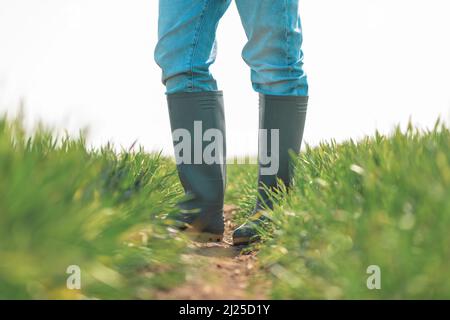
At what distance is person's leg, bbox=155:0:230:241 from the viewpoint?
250cm

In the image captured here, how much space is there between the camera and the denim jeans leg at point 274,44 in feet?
8.27

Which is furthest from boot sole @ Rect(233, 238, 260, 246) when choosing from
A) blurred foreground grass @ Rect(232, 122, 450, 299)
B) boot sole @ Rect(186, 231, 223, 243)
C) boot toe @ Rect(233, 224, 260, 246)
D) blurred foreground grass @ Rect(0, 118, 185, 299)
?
blurred foreground grass @ Rect(0, 118, 185, 299)

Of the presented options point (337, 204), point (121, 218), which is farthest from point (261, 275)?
point (121, 218)

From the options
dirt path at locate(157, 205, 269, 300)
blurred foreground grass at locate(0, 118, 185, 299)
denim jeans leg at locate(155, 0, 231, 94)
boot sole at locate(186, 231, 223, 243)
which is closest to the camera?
blurred foreground grass at locate(0, 118, 185, 299)

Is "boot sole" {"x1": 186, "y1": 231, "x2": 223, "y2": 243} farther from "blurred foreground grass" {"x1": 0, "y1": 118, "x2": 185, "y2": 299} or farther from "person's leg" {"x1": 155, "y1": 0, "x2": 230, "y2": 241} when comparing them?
"blurred foreground grass" {"x1": 0, "y1": 118, "x2": 185, "y2": 299}

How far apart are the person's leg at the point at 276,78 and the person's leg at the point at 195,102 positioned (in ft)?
0.60

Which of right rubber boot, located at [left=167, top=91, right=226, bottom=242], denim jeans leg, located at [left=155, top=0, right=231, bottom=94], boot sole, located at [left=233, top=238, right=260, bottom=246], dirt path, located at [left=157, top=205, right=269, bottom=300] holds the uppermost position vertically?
denim jeans leg, located at [left=155, top=0, right=231, bottom=94]

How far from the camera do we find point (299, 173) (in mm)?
2480

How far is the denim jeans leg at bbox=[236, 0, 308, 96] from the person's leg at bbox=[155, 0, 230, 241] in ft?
0.57

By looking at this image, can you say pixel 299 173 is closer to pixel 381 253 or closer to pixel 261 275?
pixel 261 275

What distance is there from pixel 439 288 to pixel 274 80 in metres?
1.52

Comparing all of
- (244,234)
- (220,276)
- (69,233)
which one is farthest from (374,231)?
(244,234)

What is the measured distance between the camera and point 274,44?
2.54 m

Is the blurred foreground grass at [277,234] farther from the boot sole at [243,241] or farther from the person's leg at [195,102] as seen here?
the person's leg at [195,102]
